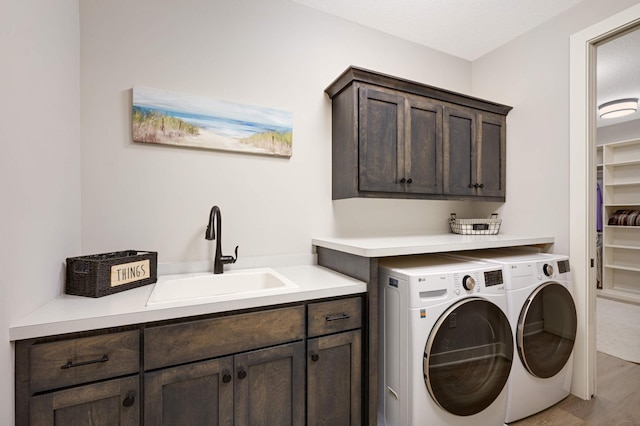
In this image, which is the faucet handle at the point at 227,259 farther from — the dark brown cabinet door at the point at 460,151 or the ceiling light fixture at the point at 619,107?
the ceiling light fixture at the point at 619,107

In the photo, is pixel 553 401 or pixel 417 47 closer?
pixel 553 401

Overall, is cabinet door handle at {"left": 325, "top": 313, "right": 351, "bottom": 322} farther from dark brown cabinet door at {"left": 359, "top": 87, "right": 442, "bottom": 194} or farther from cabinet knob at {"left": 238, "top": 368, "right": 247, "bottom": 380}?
dark brown cabinet door at {"left": 359, "top": 87, "right": 442, "bottom": 194}

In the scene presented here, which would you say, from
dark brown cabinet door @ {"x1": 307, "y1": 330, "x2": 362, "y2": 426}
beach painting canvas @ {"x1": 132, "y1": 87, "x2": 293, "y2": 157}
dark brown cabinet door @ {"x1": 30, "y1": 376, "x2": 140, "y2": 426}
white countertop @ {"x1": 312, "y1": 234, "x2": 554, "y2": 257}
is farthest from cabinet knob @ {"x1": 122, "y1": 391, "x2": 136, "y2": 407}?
beach painting canvas @ {"x1": 132, "y1": 87, "x2": 293, "y2": 157}

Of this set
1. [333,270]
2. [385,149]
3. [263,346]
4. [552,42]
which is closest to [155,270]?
[263,346]

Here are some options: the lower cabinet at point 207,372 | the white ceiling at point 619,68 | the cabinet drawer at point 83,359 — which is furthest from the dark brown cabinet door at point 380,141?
the white ceiling at point 619,68

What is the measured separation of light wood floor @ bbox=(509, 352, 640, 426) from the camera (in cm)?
170

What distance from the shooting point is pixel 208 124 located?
1.75 metres

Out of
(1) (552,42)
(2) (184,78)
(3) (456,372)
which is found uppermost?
(1) (552,42)

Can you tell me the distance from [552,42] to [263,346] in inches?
113

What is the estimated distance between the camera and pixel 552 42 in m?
2.16

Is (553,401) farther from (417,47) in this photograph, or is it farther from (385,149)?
(417,47)

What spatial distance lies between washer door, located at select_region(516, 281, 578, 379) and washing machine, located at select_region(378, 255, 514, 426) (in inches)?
6.9

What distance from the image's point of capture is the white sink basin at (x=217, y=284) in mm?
1499

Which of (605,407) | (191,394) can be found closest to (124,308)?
(191,394)
